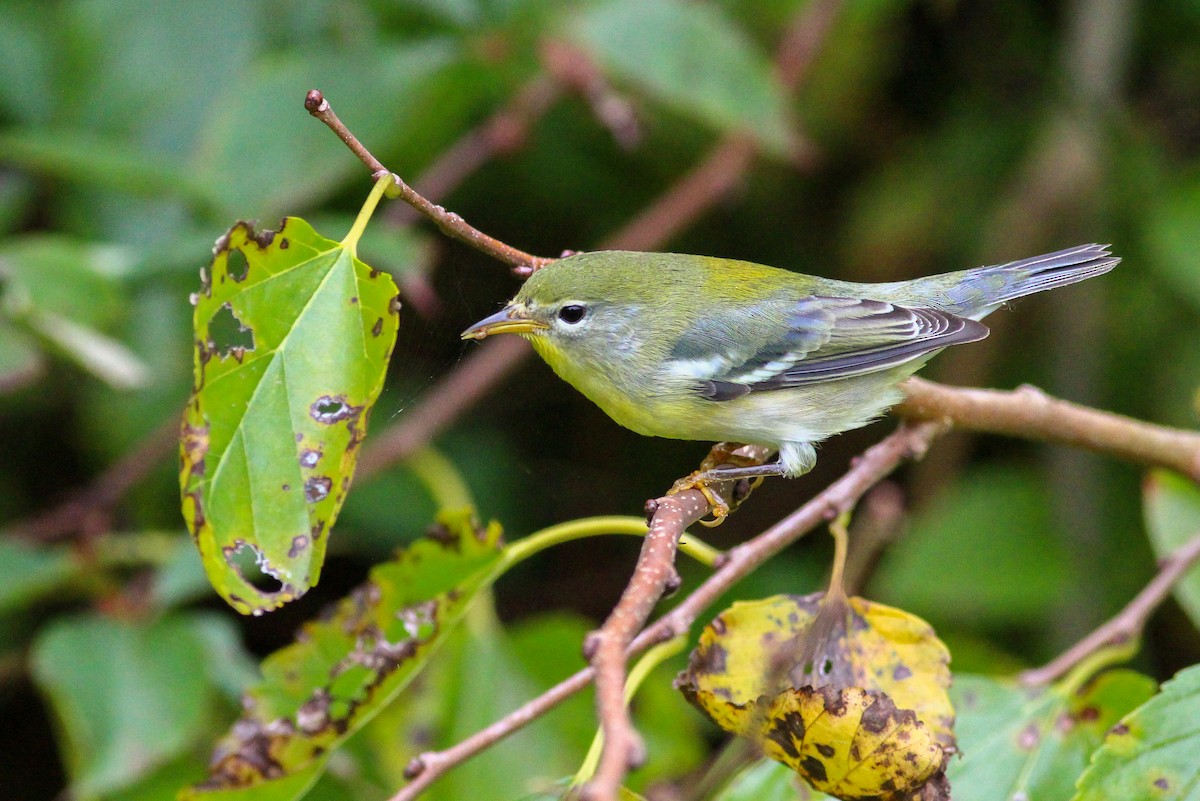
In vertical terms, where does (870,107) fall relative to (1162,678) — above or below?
above

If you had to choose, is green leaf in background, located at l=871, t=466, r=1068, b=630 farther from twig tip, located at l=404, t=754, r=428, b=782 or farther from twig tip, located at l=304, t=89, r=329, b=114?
twig tip, located at l=304, t=89, r=329, b=114

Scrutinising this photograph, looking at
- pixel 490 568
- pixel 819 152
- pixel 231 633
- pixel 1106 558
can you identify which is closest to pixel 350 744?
pixel 231 633

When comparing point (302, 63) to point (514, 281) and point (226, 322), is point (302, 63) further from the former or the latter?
point (226, 322)

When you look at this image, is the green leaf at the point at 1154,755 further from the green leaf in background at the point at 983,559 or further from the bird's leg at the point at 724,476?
the green leaf in background at the point at 983,559

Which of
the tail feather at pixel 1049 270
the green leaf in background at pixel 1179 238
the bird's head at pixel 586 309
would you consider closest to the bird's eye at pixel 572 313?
the bird's head at pixel 586 309

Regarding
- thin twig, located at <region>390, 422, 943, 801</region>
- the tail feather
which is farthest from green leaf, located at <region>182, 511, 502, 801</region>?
the tail feather

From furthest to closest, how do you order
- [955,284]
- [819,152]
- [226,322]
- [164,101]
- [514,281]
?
1. [819,152]
2. [164,101]
3. [955,284]
4. [514,281]
5. [226,322]
